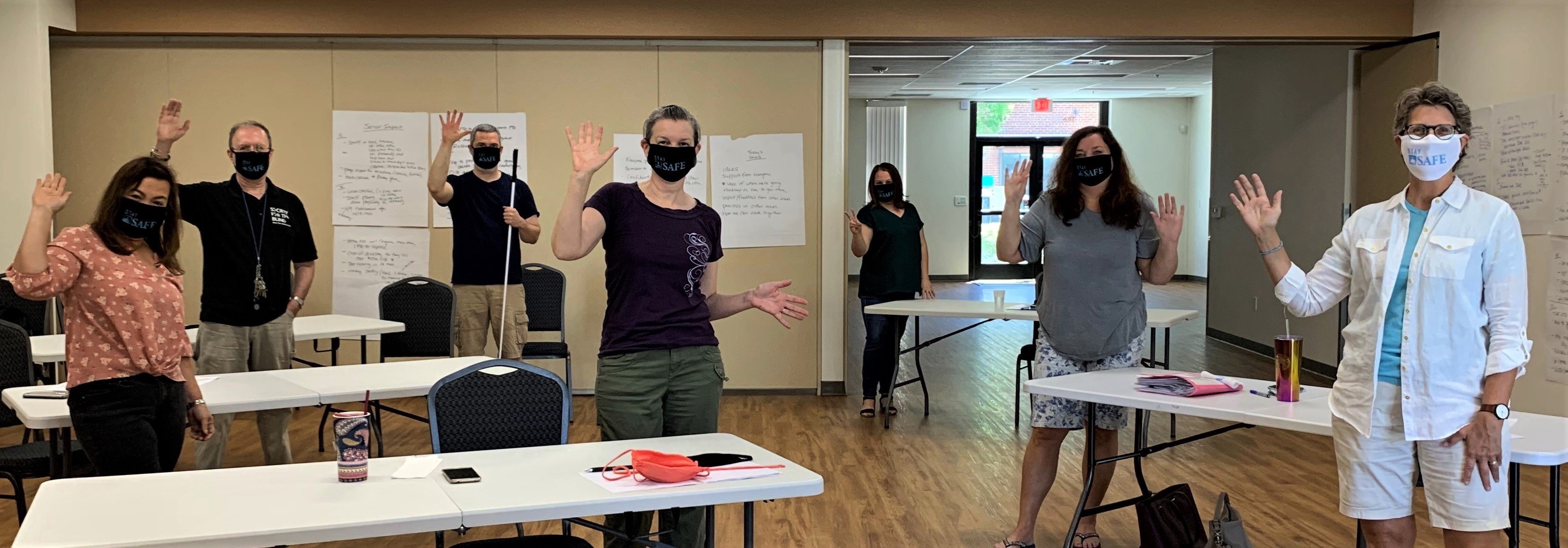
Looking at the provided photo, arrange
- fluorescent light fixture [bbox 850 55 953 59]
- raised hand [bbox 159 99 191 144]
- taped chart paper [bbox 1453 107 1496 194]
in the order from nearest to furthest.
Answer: raised hand [bbox 159 99 191 144] → taped chart paper [bbox 1453 107 1496 194] → fluorescent light fixture [bbox 850 55 953 59]

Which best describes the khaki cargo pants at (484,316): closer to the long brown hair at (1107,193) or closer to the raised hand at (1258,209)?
the long brown hair at (1107,193)

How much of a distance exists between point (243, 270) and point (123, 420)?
50.8 inches

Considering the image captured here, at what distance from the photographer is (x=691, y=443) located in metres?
2.90

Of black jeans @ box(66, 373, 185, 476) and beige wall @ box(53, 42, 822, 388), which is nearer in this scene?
black jeans @ box(66, 373, 185, 476)

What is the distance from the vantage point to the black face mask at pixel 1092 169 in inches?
145

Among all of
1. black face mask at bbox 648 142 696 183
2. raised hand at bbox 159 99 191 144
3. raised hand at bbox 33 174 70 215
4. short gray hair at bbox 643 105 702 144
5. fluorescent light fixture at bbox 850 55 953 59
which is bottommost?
raised hand at bbox 33 174 70 215

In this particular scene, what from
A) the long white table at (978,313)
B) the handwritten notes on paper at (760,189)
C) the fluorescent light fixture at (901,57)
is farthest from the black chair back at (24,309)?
the fluorescent light fixture at (901,57)

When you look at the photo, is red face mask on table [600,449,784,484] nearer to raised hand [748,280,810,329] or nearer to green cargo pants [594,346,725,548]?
green cargo pants [594,346,725,548]

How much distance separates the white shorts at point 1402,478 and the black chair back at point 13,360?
4.33m

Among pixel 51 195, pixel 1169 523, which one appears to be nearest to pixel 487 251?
pixel 51 195

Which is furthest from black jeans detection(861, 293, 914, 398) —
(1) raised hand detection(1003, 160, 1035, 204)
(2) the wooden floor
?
(1) raised hand detection(1003, 160, 1035, 204)

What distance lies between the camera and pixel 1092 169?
12.1ft

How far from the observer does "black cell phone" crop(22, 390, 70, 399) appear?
349 centimetres

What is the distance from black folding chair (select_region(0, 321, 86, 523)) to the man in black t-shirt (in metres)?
1.95
